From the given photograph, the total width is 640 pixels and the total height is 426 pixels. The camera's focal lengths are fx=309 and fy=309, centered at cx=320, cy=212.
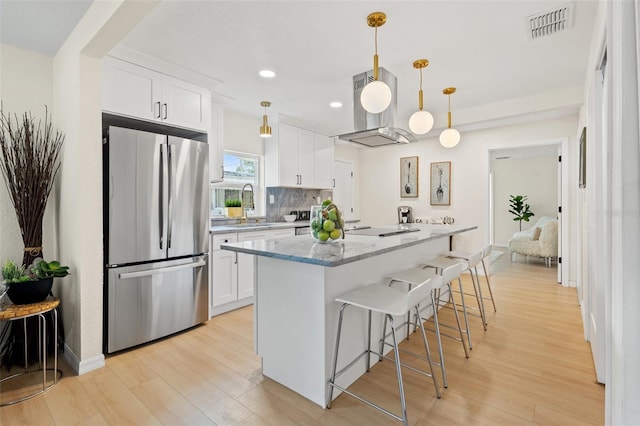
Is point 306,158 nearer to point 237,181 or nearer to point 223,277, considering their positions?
point 237,181

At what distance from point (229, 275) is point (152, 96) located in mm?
Result: 1919

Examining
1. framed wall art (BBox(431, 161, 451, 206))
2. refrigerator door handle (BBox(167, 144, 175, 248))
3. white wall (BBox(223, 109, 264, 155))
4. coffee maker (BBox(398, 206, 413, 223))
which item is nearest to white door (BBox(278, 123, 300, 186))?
white wall (BBox(223, 109, 264, 155))

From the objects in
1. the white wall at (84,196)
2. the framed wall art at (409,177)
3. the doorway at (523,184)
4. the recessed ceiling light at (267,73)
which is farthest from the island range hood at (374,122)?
the doorway at (523,184)

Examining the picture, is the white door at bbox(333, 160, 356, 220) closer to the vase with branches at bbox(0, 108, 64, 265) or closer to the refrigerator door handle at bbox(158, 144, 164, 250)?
the refrigerator door handle at bbox(158, 144, 164, 250)

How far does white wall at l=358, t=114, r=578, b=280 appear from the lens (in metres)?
4.49

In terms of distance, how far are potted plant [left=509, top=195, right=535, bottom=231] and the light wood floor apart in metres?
5.78

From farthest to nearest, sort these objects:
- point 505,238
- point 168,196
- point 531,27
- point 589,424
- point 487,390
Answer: point 505,238
point 168,196
point 531,27
point 487,390
point 589,424

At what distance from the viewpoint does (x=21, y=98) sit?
8.08ft

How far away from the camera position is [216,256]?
3295 mm

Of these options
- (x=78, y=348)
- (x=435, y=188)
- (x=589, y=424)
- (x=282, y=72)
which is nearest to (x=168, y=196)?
(x=78, y=348)

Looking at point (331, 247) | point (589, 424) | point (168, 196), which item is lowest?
point (589, 424)

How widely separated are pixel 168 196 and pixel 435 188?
4.31 metres

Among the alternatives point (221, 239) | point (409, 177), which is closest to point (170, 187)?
point (221, 239)

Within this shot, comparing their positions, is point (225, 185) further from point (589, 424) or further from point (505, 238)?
point (505, 238)
